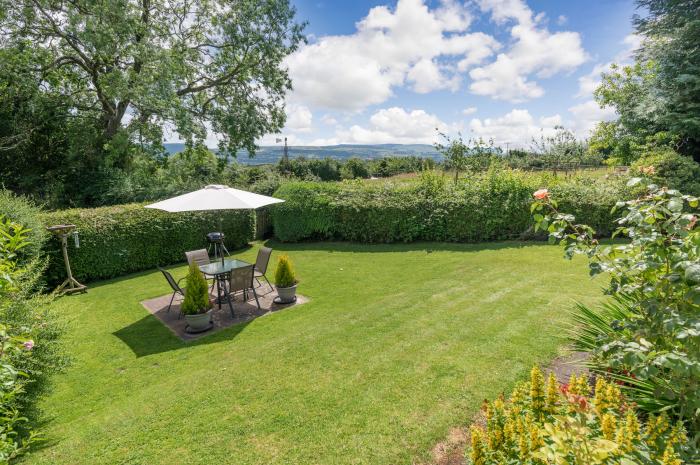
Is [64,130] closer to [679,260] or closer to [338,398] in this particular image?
[338,398]

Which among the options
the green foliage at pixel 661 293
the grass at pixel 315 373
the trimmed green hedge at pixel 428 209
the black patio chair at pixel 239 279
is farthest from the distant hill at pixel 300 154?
the green foliage at pixel 661 293

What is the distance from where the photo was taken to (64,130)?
1449 cm

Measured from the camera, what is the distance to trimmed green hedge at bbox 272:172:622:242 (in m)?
10.4

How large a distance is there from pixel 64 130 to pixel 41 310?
1470 centimetres

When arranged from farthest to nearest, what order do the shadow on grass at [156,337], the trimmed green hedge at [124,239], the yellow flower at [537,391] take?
the trimmed green hedge at [124,239], the shadow on grass at [156,337], the yellow flower at [537,391]

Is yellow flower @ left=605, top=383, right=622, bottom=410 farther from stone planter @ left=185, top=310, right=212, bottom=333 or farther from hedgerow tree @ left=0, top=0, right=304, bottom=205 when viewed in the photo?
hedgerow tree @ left=0, top=0, right=304, bottom=205

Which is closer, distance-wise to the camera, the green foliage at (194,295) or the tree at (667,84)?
the green foliage at (194,295)

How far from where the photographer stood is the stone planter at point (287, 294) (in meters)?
6.71

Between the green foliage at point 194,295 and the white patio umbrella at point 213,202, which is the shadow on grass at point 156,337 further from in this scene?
the white patio umbrella at point 213,202

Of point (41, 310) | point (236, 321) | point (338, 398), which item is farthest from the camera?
point (236, 321)

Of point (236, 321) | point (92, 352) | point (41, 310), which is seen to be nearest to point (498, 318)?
point (236, 321)

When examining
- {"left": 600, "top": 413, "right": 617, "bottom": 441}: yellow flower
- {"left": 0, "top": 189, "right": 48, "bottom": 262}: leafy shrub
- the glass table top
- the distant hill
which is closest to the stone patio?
the glass table top

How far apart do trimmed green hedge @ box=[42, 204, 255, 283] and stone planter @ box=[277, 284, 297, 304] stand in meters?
2.37

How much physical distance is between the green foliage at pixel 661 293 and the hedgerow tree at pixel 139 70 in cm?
1485
